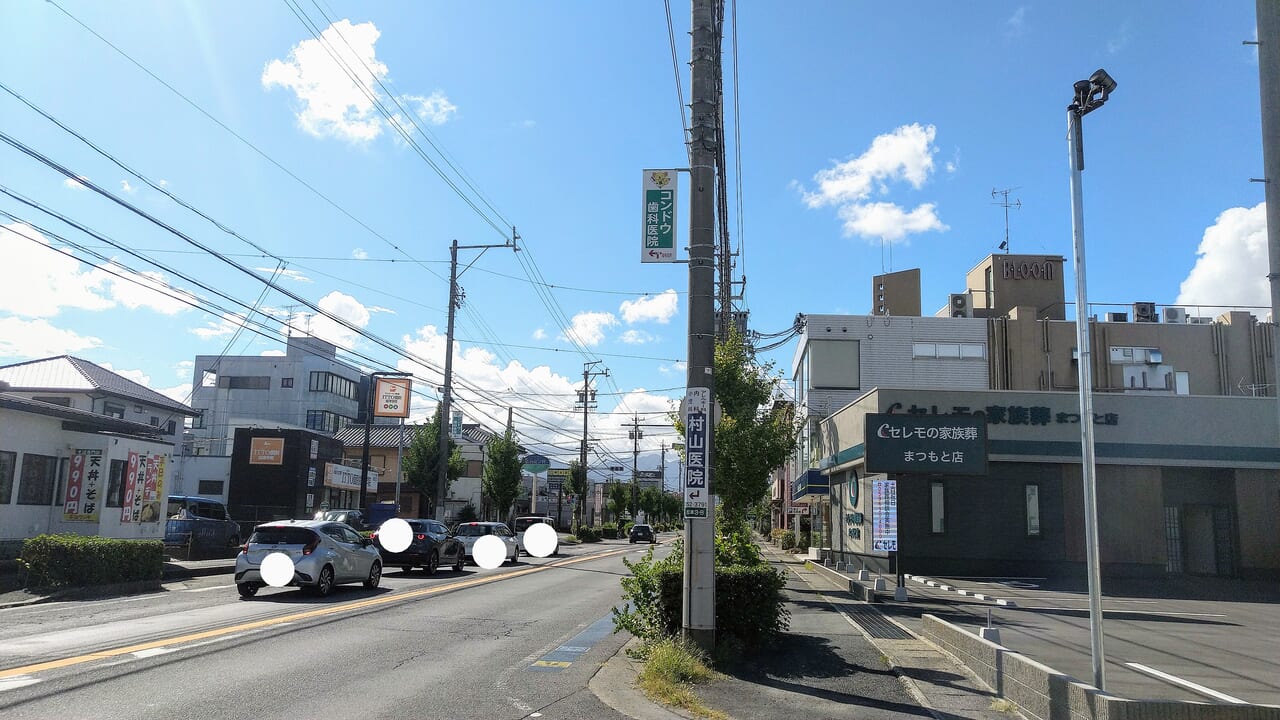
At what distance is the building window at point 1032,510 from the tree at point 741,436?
302 inches

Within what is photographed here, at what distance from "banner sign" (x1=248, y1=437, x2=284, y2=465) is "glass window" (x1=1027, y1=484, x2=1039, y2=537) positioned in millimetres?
36670

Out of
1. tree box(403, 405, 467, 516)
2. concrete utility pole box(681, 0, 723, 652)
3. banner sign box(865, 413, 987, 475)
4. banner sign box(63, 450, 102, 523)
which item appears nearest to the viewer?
concrete utility pole box(681, 0, 723, 652)

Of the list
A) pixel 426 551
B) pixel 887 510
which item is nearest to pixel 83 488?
pixel 426 551

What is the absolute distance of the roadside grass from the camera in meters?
8.01

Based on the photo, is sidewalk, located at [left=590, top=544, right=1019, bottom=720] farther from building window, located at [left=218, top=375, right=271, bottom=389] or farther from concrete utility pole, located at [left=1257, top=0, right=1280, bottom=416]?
building window, located at [left=218, top=375, right=271, bottom=389]

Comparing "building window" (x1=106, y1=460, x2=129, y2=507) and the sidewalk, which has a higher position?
"building window" (x1=106, y1=460, x2=129, y2=507)

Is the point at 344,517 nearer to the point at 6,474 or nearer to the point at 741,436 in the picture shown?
the point at 6,474

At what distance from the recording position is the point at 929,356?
4184cm

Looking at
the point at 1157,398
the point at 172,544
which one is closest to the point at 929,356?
the point at 1157,398

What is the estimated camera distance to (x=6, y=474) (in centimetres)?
2169

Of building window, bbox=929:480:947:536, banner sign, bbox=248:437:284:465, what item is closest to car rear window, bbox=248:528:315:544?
building window, bbox=929:480:947:536

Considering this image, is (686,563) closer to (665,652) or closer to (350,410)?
(665,652)

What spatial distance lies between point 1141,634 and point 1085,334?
375 inches

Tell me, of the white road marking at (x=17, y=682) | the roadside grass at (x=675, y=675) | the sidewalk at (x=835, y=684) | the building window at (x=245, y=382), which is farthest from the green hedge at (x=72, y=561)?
the building window at (x=245, y=382)
